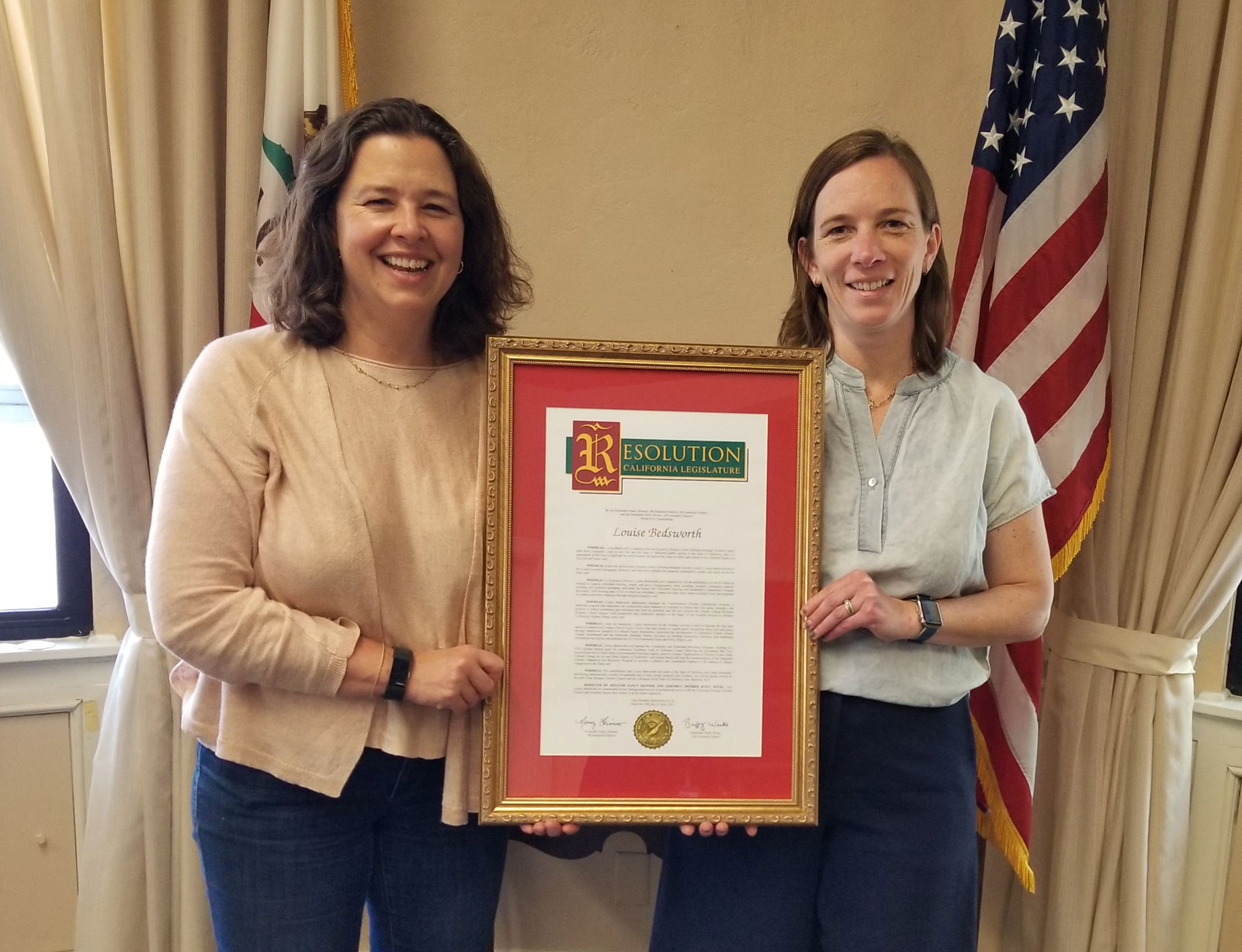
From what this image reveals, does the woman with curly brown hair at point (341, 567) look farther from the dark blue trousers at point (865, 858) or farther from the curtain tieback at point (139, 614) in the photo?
the curtain tieback at point (139, 614)

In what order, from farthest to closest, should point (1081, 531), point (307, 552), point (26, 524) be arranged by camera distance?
point (26, 524) → point (1081, 531) → point (307, 552)

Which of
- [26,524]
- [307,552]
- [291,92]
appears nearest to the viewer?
[307,552]

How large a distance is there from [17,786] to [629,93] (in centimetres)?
218

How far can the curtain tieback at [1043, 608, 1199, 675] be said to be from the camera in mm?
1894

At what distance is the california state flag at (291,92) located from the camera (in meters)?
1.72

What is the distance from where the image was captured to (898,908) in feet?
3.94

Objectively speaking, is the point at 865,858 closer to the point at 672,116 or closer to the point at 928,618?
the point at 928,618

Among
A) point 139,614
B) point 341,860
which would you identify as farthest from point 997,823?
point 139,614

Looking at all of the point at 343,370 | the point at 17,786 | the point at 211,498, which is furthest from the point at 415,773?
the point at 17,786

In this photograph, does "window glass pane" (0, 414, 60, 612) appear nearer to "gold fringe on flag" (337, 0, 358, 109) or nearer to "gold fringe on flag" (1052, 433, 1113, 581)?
"gold fringe on flag" (337, 0, 358, 109)

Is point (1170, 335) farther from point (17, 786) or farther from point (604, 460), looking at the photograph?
point (17, 786)

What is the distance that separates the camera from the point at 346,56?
1.81m

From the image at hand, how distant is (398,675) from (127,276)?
46.0 inches

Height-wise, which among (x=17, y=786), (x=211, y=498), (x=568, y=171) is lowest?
(x=17, y=786)
